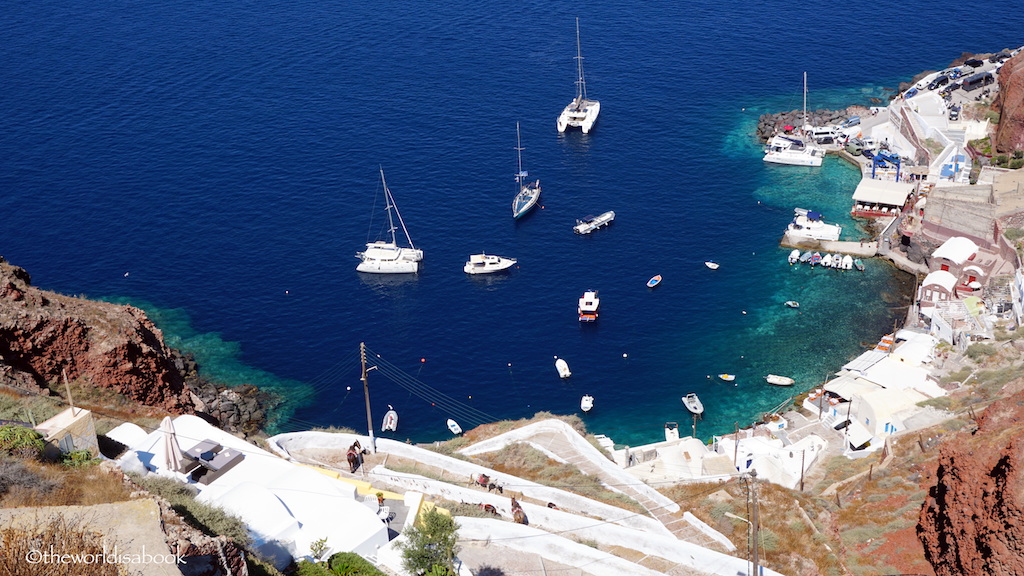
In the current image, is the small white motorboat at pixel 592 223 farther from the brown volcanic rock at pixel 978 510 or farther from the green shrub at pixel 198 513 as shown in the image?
the green shrub at pixel 198 513

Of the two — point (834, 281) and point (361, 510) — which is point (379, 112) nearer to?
point (834, 281)

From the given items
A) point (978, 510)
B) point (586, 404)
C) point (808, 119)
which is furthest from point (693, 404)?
point (808, 119)

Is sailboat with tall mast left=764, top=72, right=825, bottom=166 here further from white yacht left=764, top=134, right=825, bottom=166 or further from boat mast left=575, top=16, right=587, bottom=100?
boat mast left=575, top=16, right=587, bottom=100

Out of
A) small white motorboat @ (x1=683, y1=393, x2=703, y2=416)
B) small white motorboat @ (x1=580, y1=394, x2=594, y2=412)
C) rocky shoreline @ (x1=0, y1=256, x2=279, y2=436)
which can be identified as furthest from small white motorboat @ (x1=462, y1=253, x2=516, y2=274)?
rocky shoreline @ (x1=0, y1=256, x2=279, y2=436)

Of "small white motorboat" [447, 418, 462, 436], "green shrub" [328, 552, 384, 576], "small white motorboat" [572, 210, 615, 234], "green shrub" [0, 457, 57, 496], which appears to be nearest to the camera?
"green shrub" [0, 457, 57, 496]

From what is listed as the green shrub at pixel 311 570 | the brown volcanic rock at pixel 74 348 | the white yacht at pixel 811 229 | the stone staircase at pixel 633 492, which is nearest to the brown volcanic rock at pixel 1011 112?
the white yacht at pixel 811 229

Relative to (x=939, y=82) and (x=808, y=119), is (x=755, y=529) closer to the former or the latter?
(x=808, y=119)
